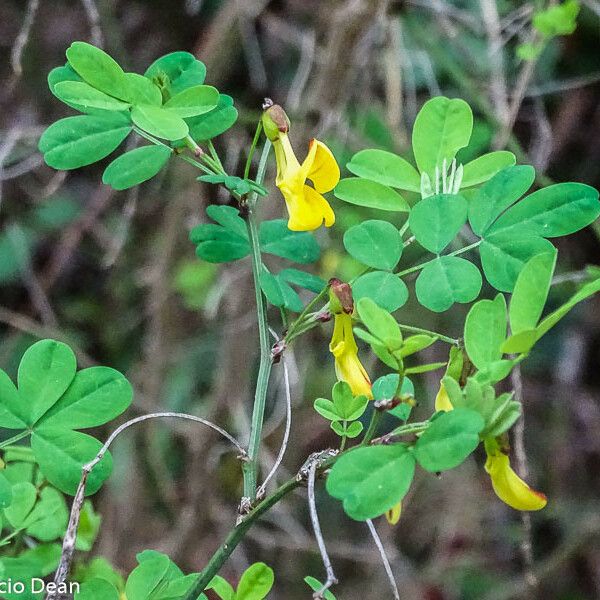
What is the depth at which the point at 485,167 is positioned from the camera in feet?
2.13

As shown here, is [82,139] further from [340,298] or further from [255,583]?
[255,583]

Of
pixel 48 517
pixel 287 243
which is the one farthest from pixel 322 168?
pixel 48 517

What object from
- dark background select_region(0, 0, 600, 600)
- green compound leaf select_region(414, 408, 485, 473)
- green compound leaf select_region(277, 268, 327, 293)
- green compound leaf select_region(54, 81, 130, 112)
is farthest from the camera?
dark background select_region(0, 0, 600, 600)

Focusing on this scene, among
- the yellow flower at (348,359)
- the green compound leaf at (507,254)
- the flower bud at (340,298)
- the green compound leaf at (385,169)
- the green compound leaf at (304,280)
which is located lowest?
the yellow flower at (348,359)

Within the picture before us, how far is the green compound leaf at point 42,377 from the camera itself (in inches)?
22.8

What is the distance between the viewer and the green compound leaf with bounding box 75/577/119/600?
1.87 feet

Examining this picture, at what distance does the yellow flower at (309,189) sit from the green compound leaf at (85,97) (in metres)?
0.13

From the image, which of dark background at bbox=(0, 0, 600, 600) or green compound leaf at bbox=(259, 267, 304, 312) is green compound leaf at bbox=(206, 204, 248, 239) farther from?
dark background at bbox=(0, 0, 600, 600)

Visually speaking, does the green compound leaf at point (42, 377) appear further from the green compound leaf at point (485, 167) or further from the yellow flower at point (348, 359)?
the green compound leaf at point (485, 167)

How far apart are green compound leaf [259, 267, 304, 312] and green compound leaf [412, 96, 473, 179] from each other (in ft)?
0.45

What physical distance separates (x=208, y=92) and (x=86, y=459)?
0.26m

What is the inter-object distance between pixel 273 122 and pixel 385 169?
0.09 m

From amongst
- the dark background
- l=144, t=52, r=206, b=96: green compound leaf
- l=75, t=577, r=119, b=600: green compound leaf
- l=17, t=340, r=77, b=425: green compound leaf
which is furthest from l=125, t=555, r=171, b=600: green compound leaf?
the dark background

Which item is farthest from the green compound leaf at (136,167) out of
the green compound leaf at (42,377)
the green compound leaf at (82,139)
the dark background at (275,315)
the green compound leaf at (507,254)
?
the dark background at (275,315)
